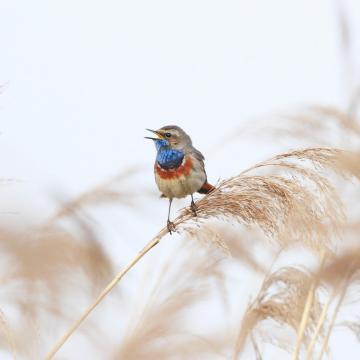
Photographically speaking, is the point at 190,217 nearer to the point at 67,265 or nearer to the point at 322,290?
the point at 67,265

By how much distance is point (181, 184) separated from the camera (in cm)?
469

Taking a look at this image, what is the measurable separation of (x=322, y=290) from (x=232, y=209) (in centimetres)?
98

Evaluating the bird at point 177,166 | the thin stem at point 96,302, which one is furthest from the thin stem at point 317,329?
the bird at point 177,166

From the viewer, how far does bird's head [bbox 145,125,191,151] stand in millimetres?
4965

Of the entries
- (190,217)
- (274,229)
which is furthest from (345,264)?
(190,217)

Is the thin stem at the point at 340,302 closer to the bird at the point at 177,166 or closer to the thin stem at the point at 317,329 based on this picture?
the thin stem at the point at 317,329

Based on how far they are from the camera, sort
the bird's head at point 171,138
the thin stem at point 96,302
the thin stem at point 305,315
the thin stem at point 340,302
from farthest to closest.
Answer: the bird's head at point 171,138 → the thin stem at point 340,302 → the thin stem at point 305,315 → the thin stem at point 96,302

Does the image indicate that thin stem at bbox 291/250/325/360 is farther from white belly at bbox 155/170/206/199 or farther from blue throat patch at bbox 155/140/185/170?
blue throat patch at bbox 155/140/185/170

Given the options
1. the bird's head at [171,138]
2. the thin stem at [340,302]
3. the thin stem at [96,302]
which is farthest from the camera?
the bird's head at [171,138]

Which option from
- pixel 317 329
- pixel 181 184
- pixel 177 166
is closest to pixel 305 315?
pixel 317 329

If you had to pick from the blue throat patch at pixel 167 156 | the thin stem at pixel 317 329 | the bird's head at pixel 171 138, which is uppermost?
the bird's head at pixel 171 138

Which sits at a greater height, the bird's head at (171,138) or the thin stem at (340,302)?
the bird's head at (171,138)

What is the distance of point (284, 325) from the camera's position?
11.4 feet

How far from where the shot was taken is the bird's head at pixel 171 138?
4965 millimetres
